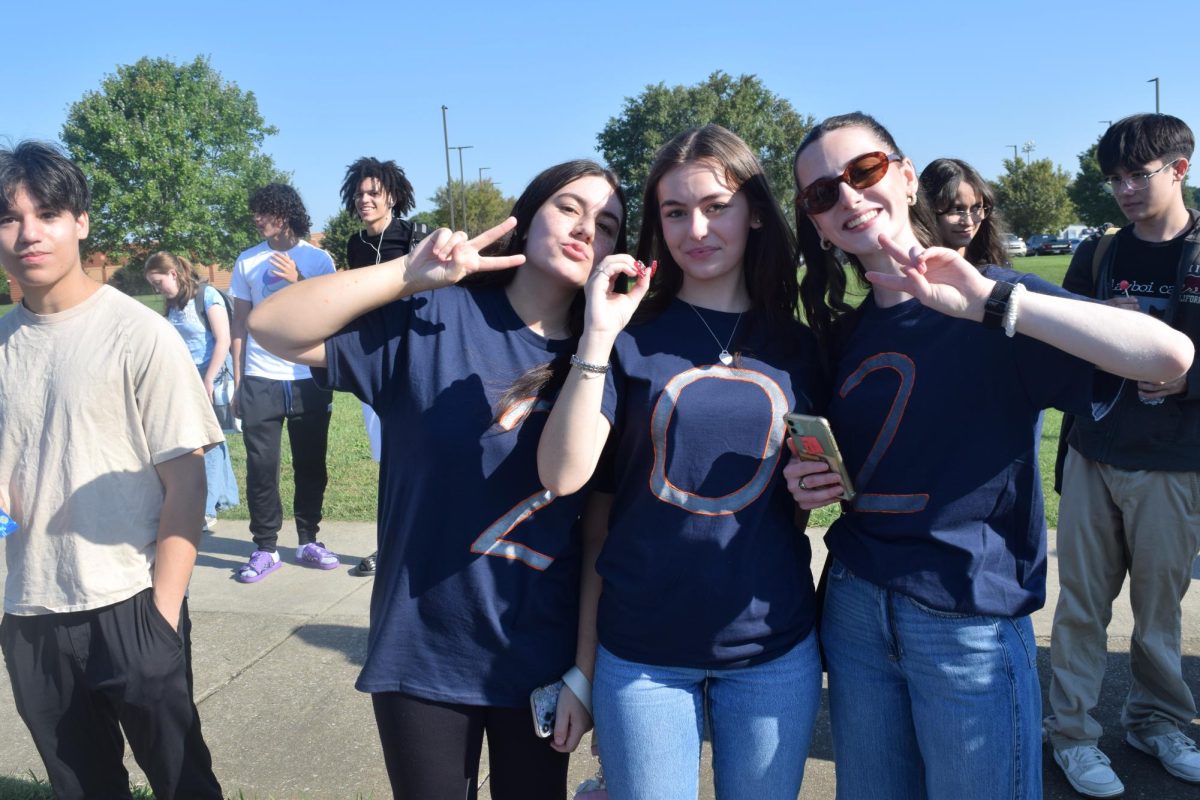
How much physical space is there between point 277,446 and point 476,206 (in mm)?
61490

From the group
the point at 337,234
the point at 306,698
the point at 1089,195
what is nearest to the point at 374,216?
the point at 306,698

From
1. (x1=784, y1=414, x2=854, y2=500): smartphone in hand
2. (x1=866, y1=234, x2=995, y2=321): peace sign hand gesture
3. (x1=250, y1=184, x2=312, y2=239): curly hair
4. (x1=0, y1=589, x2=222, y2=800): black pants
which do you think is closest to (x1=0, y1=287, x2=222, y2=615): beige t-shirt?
(x1=0, y1=589, x2=222, y2=800): black pants

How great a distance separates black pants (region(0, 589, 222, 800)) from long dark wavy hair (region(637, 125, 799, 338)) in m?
1.67

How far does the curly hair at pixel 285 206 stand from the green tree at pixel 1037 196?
186 ft

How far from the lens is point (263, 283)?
18.8ft

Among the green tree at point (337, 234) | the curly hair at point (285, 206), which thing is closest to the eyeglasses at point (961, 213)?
the curly hair at point (285, 206)

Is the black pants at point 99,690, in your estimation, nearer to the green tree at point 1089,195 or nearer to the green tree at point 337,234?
the green tree at point 337,234

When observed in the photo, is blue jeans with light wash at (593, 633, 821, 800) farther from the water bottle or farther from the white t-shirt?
the white t-shirt

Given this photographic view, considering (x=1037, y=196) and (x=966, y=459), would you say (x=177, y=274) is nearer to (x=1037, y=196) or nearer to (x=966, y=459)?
(x=966, y=459)

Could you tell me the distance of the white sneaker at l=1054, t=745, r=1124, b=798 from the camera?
3.04 meters

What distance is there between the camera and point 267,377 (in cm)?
567

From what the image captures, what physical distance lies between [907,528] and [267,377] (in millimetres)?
4669

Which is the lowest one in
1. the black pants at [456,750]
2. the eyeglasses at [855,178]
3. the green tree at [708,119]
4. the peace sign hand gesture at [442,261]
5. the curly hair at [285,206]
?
the black pants at [456,750]

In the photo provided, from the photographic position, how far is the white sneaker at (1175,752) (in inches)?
122
